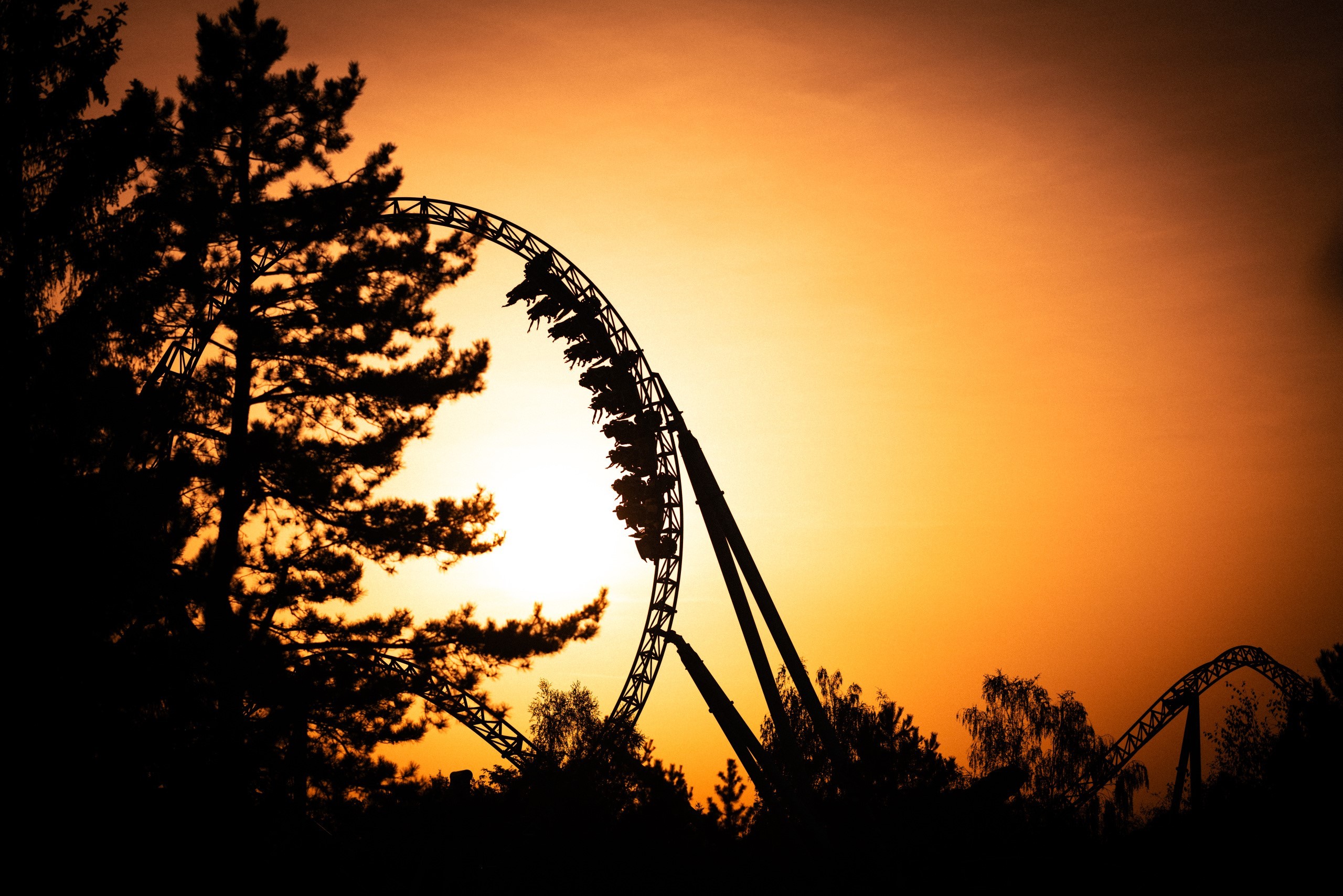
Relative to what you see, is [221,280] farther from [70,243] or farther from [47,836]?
[47,836]

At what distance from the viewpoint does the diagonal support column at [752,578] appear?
13.9 metres

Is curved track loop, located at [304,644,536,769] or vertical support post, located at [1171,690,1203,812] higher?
vertical support post, located at [1171,690,1203,812]

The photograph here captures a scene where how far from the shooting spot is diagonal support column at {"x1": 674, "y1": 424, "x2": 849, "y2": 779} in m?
13.9

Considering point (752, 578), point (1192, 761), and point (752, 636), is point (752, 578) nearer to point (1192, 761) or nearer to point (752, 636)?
point (752, 636)

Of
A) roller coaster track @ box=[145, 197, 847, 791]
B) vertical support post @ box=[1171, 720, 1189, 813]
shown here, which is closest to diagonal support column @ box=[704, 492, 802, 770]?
roller coaster track @ box=[145, 197, 847, 791]

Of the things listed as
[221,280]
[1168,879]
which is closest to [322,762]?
Answer: [221,280]

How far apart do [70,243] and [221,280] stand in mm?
5083

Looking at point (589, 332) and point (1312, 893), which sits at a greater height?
point (589, 332)

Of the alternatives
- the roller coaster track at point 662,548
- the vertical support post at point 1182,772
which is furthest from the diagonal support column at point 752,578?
the vertical support post at point 1182,772

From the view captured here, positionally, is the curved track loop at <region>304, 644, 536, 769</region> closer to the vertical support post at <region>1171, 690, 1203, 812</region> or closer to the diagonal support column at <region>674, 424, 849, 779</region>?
the diagonal support column at <region>674, 424, 849, 779</region>

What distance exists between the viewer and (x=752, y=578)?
14.5 m

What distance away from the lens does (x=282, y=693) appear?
16016mm

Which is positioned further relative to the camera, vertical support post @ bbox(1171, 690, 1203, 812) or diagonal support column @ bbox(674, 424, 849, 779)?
vertical support post @ bbox(1171, 690, 1203, 812)

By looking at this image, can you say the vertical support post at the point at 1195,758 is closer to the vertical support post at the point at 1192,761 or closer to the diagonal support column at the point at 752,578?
the vertical support post at the point at 1192,761
